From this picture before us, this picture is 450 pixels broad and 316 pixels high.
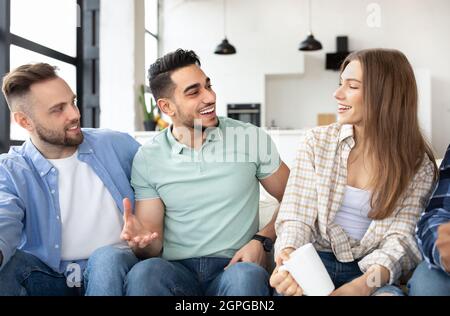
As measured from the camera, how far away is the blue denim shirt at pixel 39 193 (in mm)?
1525

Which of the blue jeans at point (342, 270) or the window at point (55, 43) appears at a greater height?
the window at point (55, 43)

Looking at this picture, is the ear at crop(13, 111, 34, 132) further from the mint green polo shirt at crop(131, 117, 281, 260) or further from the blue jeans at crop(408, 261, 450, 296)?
the blue jeans at crop(408, 261, 450, 296)

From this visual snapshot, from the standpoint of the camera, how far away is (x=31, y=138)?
1.74 metres

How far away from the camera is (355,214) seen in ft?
4.99

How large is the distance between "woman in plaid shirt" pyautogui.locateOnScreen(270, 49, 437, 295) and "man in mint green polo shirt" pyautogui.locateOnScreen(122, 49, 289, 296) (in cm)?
18

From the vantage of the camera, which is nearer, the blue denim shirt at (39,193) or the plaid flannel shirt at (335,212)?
the plaid flannel shirt at (335,212)

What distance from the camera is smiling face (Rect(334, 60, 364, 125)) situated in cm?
152

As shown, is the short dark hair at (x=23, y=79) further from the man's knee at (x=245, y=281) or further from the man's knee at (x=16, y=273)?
the man's knee at (x=245, y=281)

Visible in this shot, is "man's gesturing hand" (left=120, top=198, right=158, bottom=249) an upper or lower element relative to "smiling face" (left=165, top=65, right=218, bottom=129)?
lower

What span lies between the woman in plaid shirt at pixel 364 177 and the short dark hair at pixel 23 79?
0.96 m

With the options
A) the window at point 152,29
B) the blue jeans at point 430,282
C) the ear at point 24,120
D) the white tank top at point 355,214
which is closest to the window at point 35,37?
the ear at point 24,120

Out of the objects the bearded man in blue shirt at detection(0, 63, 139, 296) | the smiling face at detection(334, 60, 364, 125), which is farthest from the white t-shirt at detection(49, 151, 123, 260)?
the smiling face at detection(334, 60, 364, 125)

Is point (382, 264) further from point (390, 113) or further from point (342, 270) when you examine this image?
point (390, 113)

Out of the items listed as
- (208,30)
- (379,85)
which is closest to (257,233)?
(379,85)
